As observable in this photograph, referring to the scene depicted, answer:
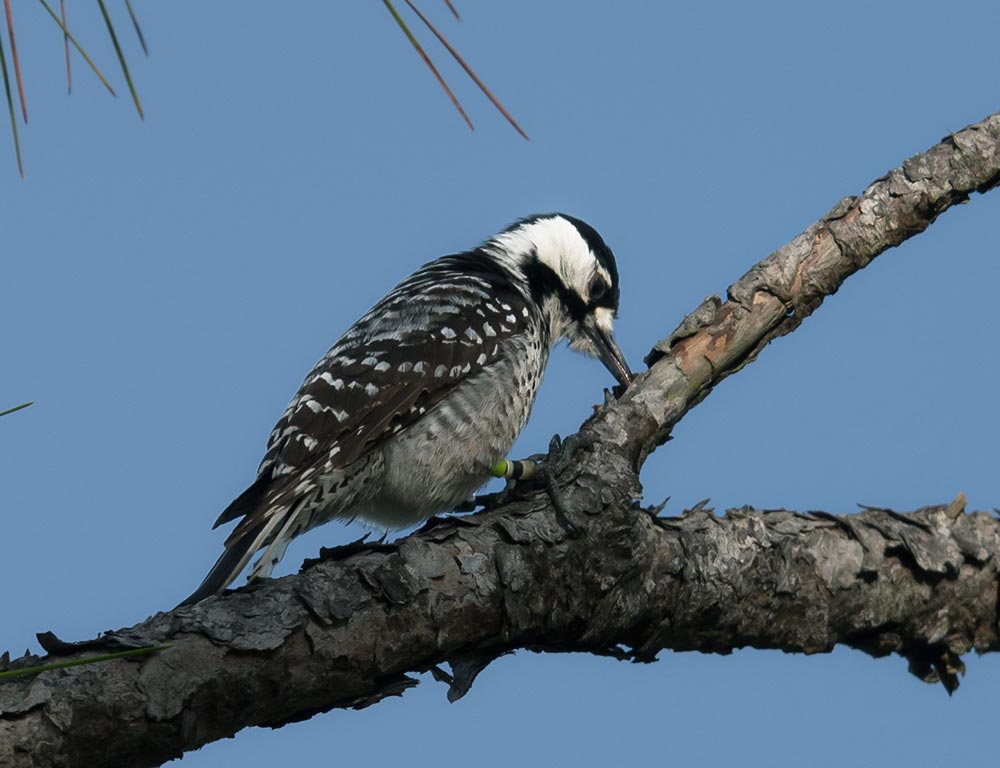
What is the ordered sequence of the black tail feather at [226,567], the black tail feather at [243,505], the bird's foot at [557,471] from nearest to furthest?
the bird's foot at [557,471] → the black tail feather at [226,567] → the black tail feather at [243,505]

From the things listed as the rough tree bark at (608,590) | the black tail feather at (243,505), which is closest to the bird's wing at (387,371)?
the black tail feather at (243,505)

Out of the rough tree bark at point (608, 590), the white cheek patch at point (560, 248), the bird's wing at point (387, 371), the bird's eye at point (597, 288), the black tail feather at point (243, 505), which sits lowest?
the rough tree bark at point (608, 590)

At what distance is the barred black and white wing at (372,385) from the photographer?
5.05 m

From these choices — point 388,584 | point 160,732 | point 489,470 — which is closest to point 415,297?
point 489,470

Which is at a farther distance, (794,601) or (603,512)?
(794,601)

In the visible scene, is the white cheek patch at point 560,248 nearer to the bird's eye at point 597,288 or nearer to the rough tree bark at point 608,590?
the bird's eye at point 597,288

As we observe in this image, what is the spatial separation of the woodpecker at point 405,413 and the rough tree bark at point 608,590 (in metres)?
1.10

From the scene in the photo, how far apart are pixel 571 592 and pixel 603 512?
29 cm

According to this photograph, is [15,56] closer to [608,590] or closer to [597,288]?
[608,590]

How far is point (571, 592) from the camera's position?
4031mm

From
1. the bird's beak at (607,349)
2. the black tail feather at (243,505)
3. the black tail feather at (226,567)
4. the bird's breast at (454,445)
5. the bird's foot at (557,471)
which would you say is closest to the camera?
the bird's foot at (557,471)

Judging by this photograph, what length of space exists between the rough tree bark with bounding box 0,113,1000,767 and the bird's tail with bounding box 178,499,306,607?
0.79 metres

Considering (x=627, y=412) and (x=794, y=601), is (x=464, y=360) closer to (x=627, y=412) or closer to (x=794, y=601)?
(x=627, y=412)

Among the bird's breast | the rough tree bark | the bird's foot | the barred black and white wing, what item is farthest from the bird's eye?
the bird's foot
